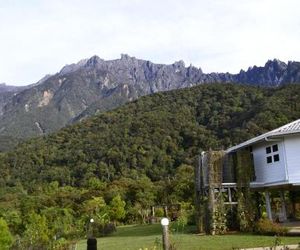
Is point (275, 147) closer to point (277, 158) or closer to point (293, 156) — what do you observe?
point (277, 158)

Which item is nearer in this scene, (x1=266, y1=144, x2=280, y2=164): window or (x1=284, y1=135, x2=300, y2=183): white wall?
(x1=284, y1=135, x2=300, y2=183): white wall

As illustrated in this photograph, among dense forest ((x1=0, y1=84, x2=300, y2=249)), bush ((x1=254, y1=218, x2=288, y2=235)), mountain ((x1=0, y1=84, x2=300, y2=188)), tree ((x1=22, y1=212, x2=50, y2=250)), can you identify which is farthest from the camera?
mountain ((x1=0, y1=84, x2=300, y2=188))

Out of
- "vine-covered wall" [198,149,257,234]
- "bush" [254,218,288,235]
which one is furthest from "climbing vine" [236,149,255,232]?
"bush" [254,218,288,235]

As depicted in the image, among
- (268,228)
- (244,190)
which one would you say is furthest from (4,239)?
(268,228)

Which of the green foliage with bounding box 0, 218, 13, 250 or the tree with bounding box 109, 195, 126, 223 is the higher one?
the tree with bounding box 109, 195, 126, 223

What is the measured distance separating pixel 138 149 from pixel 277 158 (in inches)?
2586

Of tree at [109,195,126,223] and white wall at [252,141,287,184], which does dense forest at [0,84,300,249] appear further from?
white wall at [252,141,287,184]

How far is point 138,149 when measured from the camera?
88.6 meters

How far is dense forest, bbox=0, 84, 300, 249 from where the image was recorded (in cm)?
5525

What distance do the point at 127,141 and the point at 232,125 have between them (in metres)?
20.4

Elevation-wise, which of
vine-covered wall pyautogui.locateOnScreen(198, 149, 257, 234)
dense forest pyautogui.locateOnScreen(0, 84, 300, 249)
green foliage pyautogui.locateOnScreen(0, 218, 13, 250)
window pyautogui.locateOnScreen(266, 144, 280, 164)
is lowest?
green foliage pyautogui.locateOnScreen(0, 218, 13, 250)

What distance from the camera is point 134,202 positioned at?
54469mm

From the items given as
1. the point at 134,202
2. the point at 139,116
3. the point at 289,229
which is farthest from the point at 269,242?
the point at 139,116

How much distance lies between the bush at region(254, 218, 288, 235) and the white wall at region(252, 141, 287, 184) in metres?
2.58
